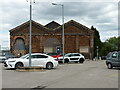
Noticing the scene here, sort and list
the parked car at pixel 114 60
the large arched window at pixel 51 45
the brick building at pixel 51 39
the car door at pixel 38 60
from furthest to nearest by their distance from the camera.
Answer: the brick building at pixel 51 39 < the large arched window at pixel 51 45 < the car door at pixel 38 60 < the parked car at pixel 114 60

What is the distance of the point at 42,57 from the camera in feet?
76.2

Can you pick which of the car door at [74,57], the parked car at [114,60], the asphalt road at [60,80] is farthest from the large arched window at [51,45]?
the asphalt road at [60,80]

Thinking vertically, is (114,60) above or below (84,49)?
below

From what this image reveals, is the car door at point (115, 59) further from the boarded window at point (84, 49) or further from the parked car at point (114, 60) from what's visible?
the boarded window at point (84, 49)

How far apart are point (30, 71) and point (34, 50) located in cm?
3736

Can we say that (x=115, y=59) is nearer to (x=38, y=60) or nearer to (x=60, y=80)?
(x=38, y=60)

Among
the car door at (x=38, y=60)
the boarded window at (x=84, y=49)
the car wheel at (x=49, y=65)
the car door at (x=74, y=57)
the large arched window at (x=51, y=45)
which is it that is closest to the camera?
the car door at (x=38, y=60)

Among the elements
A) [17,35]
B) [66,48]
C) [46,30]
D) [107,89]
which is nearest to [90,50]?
[66,48]

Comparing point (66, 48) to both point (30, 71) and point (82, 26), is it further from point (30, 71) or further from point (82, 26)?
point (30, 71)

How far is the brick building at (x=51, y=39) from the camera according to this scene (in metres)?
56.4

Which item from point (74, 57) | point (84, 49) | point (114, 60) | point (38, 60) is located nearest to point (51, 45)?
point (84, 49)

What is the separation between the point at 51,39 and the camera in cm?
5709

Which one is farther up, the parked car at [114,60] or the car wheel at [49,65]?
the parked car at [114,60]

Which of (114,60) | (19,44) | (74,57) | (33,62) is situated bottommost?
(33,62)
